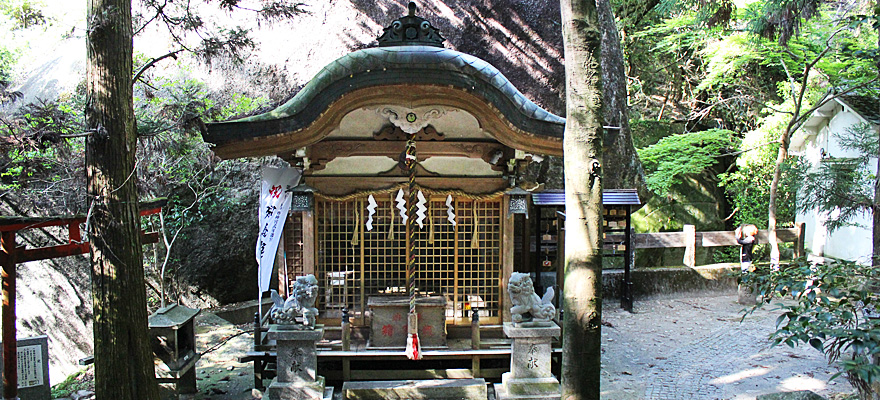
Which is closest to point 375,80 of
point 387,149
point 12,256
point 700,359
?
point 387,149

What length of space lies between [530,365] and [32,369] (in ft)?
18.6

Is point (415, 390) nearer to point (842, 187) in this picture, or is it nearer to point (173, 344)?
point (173, 344)

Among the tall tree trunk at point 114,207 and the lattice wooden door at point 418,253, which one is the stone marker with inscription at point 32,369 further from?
the lattice wooden door at point 418,253

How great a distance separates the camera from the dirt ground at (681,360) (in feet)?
23.3

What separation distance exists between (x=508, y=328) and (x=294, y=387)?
8.30 ft

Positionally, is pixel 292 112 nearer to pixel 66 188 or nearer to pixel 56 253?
pixel 56 253

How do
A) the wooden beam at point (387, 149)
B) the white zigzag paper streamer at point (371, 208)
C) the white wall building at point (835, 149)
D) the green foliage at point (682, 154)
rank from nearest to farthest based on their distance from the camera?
the wooden beam at point (387, 149), the white zigzag paper streamer at point (371, 208), the white wall building at point (835, 149), the green foliage at point (682, 154)

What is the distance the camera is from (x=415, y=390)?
6.63 metres

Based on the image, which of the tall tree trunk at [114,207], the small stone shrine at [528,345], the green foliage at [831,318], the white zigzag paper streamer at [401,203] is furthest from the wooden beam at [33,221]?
the green foliage at [831,318]

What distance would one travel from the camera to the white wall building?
12.9 meters

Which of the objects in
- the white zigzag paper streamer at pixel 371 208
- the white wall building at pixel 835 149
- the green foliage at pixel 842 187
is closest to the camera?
the white zigzag paper streamer at pixel 371 208

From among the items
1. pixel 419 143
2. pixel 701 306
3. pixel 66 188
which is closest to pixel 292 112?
pixel 419 143

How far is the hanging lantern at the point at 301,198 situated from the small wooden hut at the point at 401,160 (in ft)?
0.91

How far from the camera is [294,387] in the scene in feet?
20.4
